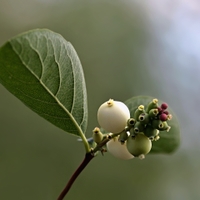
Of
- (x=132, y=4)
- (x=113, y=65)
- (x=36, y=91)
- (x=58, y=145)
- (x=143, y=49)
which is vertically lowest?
(x=36, y=91)

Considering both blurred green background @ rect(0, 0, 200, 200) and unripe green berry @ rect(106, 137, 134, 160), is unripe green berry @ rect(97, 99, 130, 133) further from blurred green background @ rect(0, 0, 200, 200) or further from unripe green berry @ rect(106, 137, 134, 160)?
blurred green background @ rect(0, 0, 200, 200)

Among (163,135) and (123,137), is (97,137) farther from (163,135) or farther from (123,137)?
(163,135)

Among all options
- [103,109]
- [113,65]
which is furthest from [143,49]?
[103,109]

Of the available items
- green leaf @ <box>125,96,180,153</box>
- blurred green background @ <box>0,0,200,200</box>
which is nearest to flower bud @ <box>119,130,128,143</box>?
green leaf @ <box>125,96,180,153</box>

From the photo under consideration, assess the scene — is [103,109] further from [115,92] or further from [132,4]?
[132,4]

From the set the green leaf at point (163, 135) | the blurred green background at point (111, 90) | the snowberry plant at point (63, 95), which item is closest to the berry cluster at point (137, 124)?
the snowberry plant at point (63, 95)

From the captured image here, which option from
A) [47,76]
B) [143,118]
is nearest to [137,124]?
[143,118]
